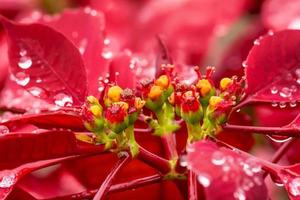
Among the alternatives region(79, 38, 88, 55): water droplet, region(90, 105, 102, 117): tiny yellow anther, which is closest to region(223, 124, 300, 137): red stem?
region(90, 105, 102, 117): tiny yellow anther

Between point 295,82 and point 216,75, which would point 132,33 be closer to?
point 216,75

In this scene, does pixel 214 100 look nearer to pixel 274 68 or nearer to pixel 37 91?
pixel 274 68

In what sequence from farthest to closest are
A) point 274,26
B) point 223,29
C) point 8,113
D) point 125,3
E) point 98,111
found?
point 125,3
point 223,29
point 274,26
point 8,113
point 98,111

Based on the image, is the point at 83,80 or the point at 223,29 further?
the point at 223,29

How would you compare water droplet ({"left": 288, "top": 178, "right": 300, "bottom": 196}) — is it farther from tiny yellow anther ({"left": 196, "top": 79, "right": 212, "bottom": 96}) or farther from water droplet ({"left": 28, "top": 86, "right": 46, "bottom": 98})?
water droplet ({"left": 28, "top": 86, "right": 46, "bottom": 98})

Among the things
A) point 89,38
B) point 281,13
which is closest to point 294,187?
point 89,38

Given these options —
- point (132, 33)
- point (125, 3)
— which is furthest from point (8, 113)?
point (125, 3)

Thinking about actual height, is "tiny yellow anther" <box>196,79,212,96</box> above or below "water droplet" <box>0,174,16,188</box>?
above
